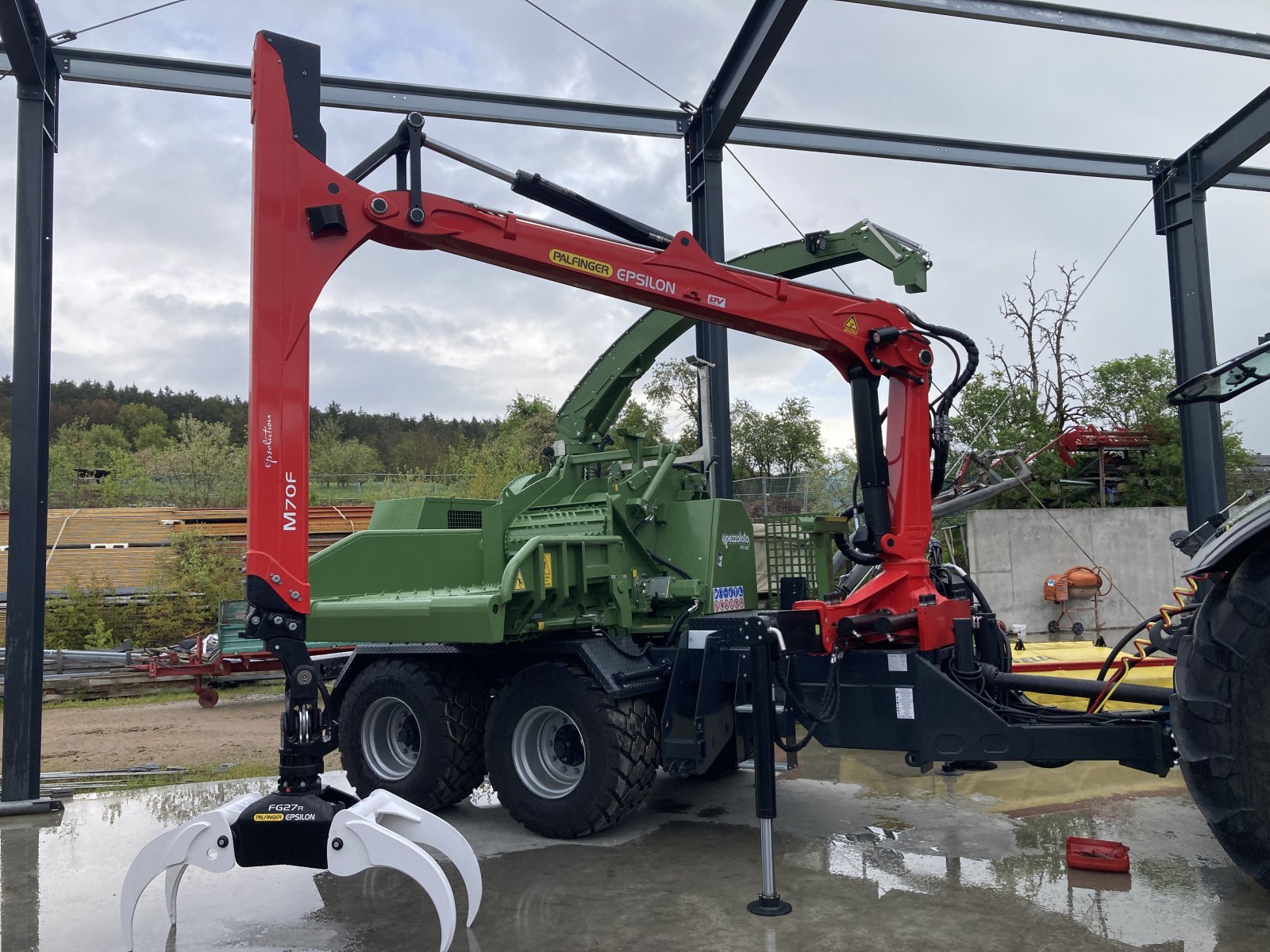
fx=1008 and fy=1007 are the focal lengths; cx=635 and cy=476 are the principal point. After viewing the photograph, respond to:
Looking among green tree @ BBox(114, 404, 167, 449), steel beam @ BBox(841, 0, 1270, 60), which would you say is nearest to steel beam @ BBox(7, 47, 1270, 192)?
steel beam @ BBox(841, 0, 1270, 60)

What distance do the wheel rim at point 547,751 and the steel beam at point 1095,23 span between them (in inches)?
249

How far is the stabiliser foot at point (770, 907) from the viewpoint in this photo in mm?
4742

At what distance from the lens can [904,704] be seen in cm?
531

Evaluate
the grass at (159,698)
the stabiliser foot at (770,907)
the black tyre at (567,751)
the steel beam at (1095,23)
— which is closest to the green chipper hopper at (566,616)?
the black tyre at (567,751)

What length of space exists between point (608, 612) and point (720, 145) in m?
5.37

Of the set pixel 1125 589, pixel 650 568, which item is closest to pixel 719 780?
pixel 650 568

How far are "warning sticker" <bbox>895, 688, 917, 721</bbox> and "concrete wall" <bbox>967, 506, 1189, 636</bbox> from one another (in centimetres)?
1010

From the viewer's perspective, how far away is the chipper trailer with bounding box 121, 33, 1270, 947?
435 cm

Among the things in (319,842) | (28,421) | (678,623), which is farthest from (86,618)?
(319,842)

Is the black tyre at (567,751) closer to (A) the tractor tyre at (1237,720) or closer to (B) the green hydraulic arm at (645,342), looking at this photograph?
(B) the green hydraulic arm at (645,342)

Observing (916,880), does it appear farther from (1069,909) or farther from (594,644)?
(594,644)

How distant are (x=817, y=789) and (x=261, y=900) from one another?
3.83 metres

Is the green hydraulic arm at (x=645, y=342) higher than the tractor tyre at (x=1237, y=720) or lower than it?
higher

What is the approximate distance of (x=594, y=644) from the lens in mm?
6379
